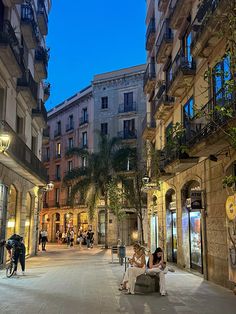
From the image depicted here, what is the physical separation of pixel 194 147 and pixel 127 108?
31937 mm

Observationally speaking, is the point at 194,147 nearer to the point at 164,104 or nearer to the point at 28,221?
the point at 164,104

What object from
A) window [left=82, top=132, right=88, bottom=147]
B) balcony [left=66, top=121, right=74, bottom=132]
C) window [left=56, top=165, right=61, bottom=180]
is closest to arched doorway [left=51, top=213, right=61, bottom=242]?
window [left=56, top=165, right=61, bottom=180]

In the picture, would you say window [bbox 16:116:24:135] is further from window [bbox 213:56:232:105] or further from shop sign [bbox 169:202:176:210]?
window [bbox 213:56:232:105]

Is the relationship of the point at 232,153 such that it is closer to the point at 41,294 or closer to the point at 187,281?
the point at 187,281

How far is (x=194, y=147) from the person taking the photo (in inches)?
485

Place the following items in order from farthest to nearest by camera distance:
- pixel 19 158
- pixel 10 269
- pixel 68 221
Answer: pixel 68 221 < pixel 19 158 < pixel 10 269

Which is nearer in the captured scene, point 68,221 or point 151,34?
point 151,34

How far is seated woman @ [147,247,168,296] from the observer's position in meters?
10.4

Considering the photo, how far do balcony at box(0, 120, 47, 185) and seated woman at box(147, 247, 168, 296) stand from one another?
6.90m

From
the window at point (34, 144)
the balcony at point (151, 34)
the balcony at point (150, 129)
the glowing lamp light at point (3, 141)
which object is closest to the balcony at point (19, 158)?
the glowing lamp light at point (3, 141)

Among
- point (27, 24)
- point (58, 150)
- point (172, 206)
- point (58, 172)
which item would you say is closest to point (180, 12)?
point (27, 24)

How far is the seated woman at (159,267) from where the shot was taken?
34.1 ft

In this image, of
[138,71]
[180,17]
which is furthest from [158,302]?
[138,71]

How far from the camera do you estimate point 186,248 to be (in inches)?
643
